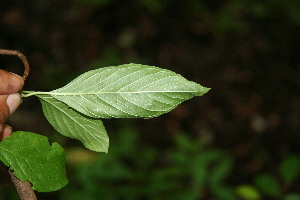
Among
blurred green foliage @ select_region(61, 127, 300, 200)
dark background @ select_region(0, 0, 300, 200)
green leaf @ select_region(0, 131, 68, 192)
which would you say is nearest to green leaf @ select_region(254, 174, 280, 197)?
blurred green foliage @ select_region(61, 127, 300, 200)

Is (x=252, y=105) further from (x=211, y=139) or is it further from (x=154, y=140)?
(x=154, y=140)

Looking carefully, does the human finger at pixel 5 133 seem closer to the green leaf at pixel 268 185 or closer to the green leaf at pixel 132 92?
the green leaf at pixel 132 92

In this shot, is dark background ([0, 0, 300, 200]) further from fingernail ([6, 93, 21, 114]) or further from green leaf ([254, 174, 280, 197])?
fingernail ([6, 93, 21, 114])

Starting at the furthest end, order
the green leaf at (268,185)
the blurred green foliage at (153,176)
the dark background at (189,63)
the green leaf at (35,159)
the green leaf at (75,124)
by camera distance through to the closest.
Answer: the dark background at (189,63)
the blurred green foliage at (153,176)
the green leaf at (268,185)
the green leaf at (75,124)
the green leaf at (35,159)

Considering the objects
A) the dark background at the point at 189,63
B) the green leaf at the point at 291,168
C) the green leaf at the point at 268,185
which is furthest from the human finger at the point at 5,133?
the dark background at the point at 189,63

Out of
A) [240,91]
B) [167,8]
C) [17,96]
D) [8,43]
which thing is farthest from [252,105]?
[17,96]

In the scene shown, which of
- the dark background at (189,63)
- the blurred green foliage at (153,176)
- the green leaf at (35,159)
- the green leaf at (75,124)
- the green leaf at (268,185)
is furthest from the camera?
the dark background at (189,63)

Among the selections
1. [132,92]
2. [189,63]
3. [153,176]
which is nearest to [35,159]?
[132,92]
